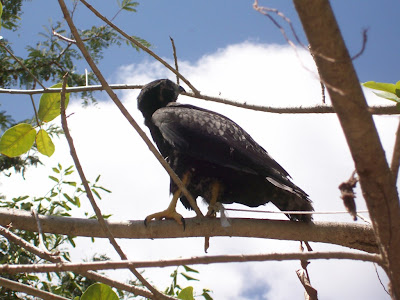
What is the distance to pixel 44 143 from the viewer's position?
2.29 metres

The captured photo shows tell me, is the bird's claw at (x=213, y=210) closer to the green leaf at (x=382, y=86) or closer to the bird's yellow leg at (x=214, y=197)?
the bird's yellow leg at (x=214, y=197)

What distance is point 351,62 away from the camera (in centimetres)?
85

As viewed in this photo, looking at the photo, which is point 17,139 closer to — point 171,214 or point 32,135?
point 32,135

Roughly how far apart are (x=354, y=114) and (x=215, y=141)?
1793 millimetres

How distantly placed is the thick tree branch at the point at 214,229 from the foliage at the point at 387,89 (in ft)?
2.45

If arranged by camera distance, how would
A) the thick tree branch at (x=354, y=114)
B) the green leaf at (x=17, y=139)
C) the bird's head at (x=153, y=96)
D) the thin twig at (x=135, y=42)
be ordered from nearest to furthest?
the thick tree branch at (x=354, y=114) < the thin twig at (x=135, y=42) < the green leaf at (x=17, y=139) < the bird's head at (x=153, y=96)

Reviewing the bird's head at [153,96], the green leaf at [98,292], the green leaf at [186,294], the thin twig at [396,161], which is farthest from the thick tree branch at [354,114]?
the bird's head at [153,96]

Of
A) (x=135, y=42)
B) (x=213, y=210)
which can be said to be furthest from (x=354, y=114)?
(x=213, y=210)

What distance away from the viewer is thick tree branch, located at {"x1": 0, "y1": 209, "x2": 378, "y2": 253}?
1.99 metres

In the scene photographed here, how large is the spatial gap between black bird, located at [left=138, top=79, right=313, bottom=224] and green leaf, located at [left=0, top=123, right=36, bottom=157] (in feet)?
2.34

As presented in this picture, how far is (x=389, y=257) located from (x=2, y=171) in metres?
5.96

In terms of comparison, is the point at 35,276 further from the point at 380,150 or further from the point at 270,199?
the point at 380,150

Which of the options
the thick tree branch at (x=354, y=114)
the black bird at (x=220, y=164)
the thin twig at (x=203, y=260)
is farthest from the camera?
the black bird at (x=220, y=164)

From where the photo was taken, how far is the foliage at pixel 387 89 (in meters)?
1.66
